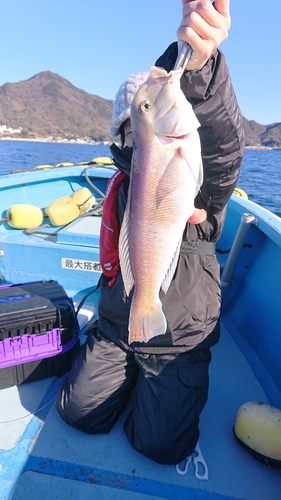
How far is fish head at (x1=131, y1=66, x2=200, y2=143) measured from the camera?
1356mm

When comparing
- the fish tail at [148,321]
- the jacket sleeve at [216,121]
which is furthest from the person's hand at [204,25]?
the fish tail at [148,321]

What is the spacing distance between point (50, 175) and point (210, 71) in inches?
192

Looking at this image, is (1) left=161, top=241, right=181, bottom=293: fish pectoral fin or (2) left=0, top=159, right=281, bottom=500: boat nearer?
(1) left=161, top=241, right=181, bottom=293: fish pectoral fin

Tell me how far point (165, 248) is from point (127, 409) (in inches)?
63.0

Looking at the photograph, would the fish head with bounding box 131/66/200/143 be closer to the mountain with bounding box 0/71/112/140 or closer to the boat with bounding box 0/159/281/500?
the boat with bounding box 0/159/281/500

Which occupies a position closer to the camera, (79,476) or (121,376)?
(79,476)

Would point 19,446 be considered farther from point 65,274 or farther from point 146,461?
point 65,274

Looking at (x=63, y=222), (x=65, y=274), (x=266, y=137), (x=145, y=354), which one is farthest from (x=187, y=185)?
(x=266, y=137)

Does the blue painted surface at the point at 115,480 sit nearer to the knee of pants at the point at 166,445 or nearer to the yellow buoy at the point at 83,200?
the knee of pants at the point at 166,445

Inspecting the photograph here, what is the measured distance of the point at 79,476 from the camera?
198 cm

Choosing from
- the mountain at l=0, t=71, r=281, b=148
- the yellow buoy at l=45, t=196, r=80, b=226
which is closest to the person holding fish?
the yellow buoy at l=45, t=196, r=80, b=226

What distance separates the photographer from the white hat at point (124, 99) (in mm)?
2172

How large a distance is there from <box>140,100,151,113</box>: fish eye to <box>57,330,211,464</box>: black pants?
5.22 feet

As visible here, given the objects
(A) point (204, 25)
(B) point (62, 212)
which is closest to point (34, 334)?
(A) point (204, 25)
